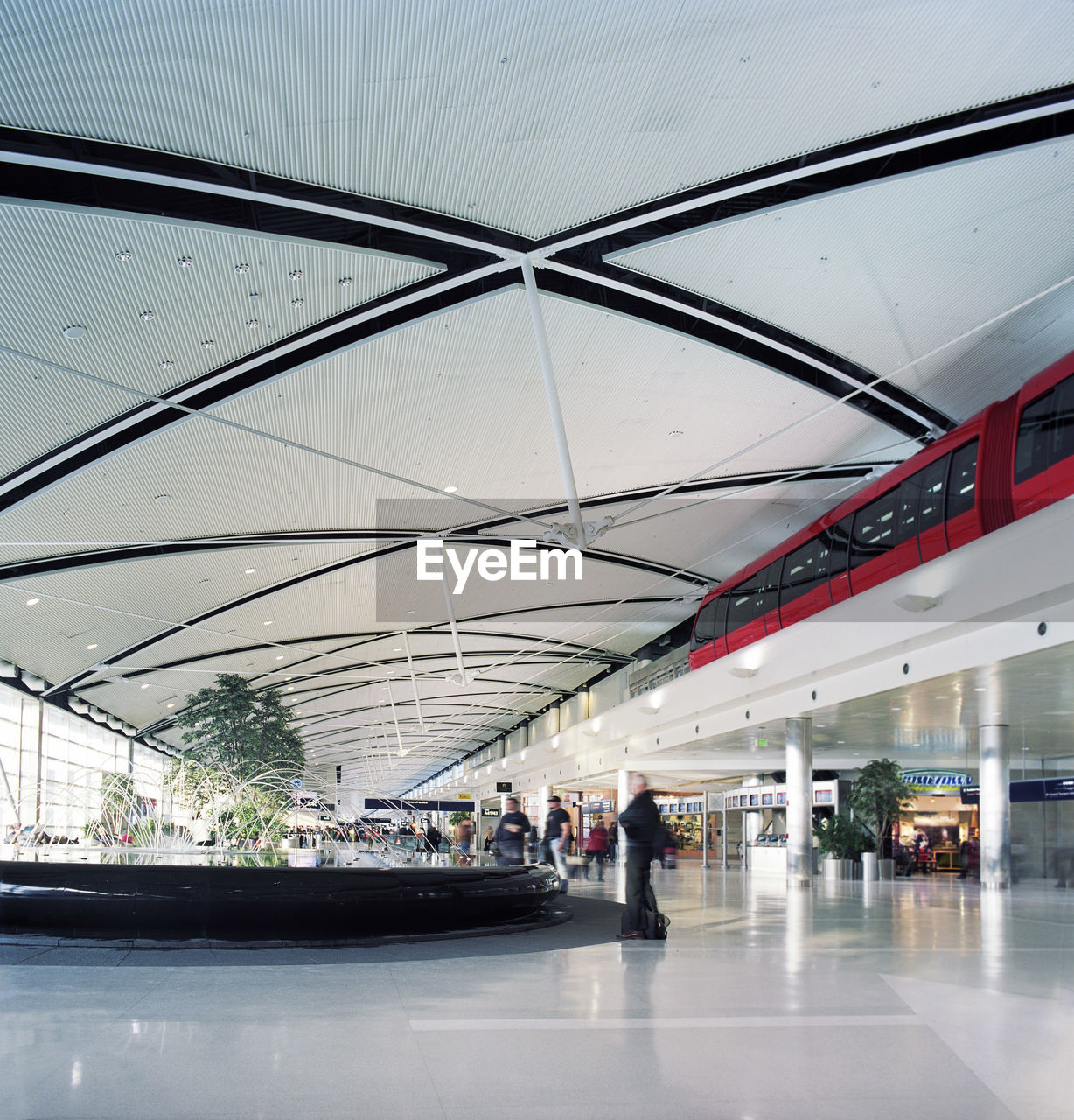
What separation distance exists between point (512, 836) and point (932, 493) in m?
8.14

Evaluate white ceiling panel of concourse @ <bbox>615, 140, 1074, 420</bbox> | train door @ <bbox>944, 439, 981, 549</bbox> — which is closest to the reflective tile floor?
train door @ <bbox>944, 439, 981, 549</bbox>

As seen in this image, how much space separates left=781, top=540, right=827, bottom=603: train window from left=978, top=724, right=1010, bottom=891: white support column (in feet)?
19.5

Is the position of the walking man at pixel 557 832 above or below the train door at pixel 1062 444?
below

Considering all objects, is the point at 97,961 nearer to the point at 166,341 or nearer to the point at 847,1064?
the point at 847,1064

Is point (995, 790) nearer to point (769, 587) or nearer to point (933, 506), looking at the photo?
point (769, 587)

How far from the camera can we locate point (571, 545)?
20547mm

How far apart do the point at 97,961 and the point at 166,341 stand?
8994 millimetres

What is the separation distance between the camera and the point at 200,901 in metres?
8.60

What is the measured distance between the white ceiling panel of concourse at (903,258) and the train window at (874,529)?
2509mm

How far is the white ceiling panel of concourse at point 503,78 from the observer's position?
30.5 feet

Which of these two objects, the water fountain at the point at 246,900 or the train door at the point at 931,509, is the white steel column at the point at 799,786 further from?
the water fountain at the point at 246,900

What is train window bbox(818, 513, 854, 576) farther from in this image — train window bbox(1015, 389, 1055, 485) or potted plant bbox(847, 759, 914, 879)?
potted plant bbox(847, 759, 914, 879)

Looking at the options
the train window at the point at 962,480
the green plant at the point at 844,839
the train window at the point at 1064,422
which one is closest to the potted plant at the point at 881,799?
the green plant at the point at 844,839

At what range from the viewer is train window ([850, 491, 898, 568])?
57.3 feet
